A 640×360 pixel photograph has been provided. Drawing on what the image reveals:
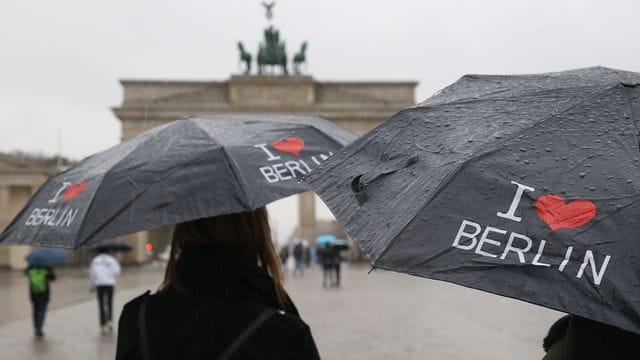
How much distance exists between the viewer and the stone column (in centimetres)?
4519

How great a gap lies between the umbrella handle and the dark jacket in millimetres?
371

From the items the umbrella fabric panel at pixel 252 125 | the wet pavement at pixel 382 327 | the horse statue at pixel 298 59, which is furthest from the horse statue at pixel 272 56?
the umbrella fabric panel at pixel 252 125

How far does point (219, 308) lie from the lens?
218cm

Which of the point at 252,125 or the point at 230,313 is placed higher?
the point at 252,125

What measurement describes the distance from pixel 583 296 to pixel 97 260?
34.0 ft

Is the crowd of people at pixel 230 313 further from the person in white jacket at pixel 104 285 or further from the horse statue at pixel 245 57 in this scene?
the horse statue at pixel 245 57

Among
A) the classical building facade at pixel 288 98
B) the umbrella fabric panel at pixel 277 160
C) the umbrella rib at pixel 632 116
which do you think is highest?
the umbrella rib at pixel 632 116

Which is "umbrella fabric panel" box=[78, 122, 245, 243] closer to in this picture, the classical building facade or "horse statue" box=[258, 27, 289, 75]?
the classical building facade

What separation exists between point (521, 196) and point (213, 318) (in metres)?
0.94

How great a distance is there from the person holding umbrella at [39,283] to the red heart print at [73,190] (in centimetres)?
829

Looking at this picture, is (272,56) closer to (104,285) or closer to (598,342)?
(104,285)

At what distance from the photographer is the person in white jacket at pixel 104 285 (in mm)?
10945

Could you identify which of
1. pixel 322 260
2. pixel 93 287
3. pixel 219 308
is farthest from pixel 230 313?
pixel 322 260

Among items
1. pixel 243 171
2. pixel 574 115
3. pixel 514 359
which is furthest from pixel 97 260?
pixel 574 115
